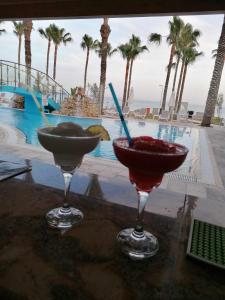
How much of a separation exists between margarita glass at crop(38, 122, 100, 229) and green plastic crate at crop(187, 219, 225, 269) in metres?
0.33

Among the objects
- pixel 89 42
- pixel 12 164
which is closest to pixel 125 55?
pixel 89 42

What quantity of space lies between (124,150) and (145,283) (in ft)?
0.95

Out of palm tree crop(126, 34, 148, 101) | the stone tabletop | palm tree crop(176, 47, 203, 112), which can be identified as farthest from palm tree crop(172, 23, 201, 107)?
the stone tabletop

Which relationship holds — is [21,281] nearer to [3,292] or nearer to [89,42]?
[3,292]

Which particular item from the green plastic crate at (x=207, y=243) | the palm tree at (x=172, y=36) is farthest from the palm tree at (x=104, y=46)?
the green plastic crate at (x=207, y=243)

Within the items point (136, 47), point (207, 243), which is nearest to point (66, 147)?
point (207, 243)

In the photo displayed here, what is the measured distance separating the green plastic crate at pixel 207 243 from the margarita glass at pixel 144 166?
98 millimetres

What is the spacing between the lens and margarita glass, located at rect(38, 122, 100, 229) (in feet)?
2.15

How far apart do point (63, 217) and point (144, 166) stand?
312 millimetres

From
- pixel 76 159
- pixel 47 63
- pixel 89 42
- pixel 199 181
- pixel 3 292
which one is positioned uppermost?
pixel 89 42

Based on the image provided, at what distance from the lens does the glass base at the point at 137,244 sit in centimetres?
60

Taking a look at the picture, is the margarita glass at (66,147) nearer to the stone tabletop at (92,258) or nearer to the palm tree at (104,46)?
the stone tabletop at (92,258)

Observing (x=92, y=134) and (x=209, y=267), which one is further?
(x=92, y=134)

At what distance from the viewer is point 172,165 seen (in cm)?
59
